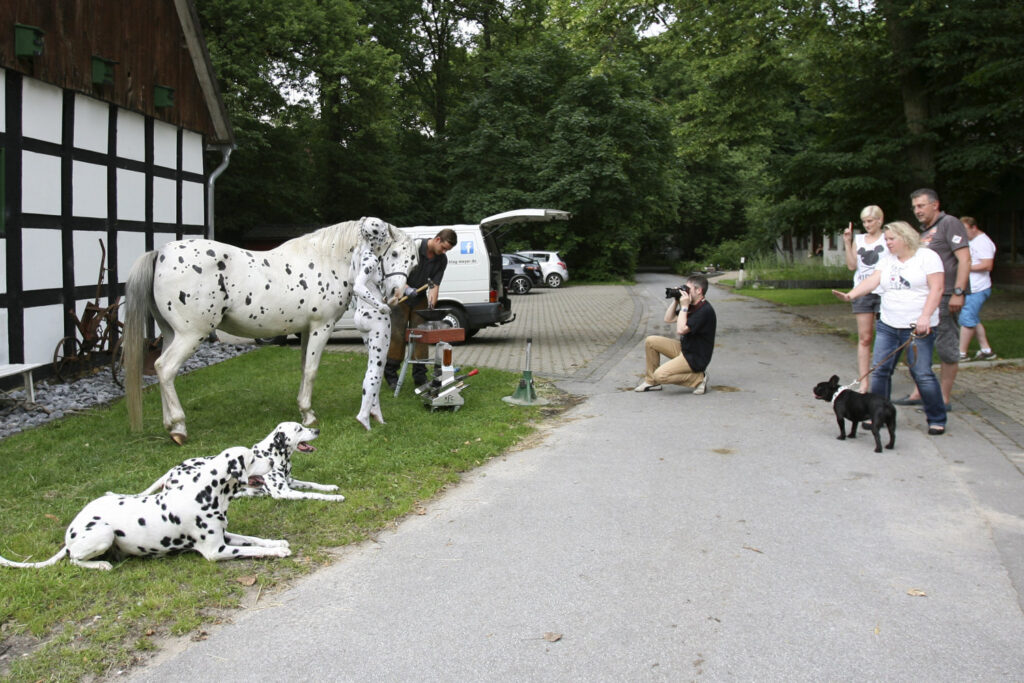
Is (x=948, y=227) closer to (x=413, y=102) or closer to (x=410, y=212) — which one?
(x=410, y=212)

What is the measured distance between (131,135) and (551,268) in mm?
25488

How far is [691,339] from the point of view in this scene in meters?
9.96

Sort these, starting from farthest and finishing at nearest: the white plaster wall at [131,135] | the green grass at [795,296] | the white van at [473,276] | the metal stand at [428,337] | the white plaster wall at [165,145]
A: 1. the green grass at [795,296]
2. the white van at [473,276]
3. the white plaster wall at [165,145]
4. the white plaster wall at [131,135]
5. the metal stand at [428,337]

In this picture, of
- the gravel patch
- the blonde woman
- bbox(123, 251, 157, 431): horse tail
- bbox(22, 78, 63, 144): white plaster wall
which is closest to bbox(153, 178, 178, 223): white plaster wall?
bbox(22, 78, 63, 144): white plaster wall

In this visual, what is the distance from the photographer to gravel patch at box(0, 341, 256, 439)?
8680mm

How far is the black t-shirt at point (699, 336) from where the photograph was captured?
387 inches

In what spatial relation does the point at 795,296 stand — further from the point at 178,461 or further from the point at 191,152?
the point at 178,461

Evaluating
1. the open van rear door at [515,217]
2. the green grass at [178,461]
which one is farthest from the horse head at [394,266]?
the open van rear door at [515,217]

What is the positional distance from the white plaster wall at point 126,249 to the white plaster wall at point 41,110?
2028 millimetres

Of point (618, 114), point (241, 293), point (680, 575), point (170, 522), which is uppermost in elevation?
point (618, 114)

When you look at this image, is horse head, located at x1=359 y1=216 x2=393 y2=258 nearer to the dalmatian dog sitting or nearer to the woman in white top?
the dalmatian dog sitting

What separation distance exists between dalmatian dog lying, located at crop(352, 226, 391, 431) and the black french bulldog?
3.87 m

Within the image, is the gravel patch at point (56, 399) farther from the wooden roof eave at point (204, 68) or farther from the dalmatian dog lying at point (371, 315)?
the wooden roof eave at point (204, 68)

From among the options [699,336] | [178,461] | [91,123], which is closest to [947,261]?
[699,336]
